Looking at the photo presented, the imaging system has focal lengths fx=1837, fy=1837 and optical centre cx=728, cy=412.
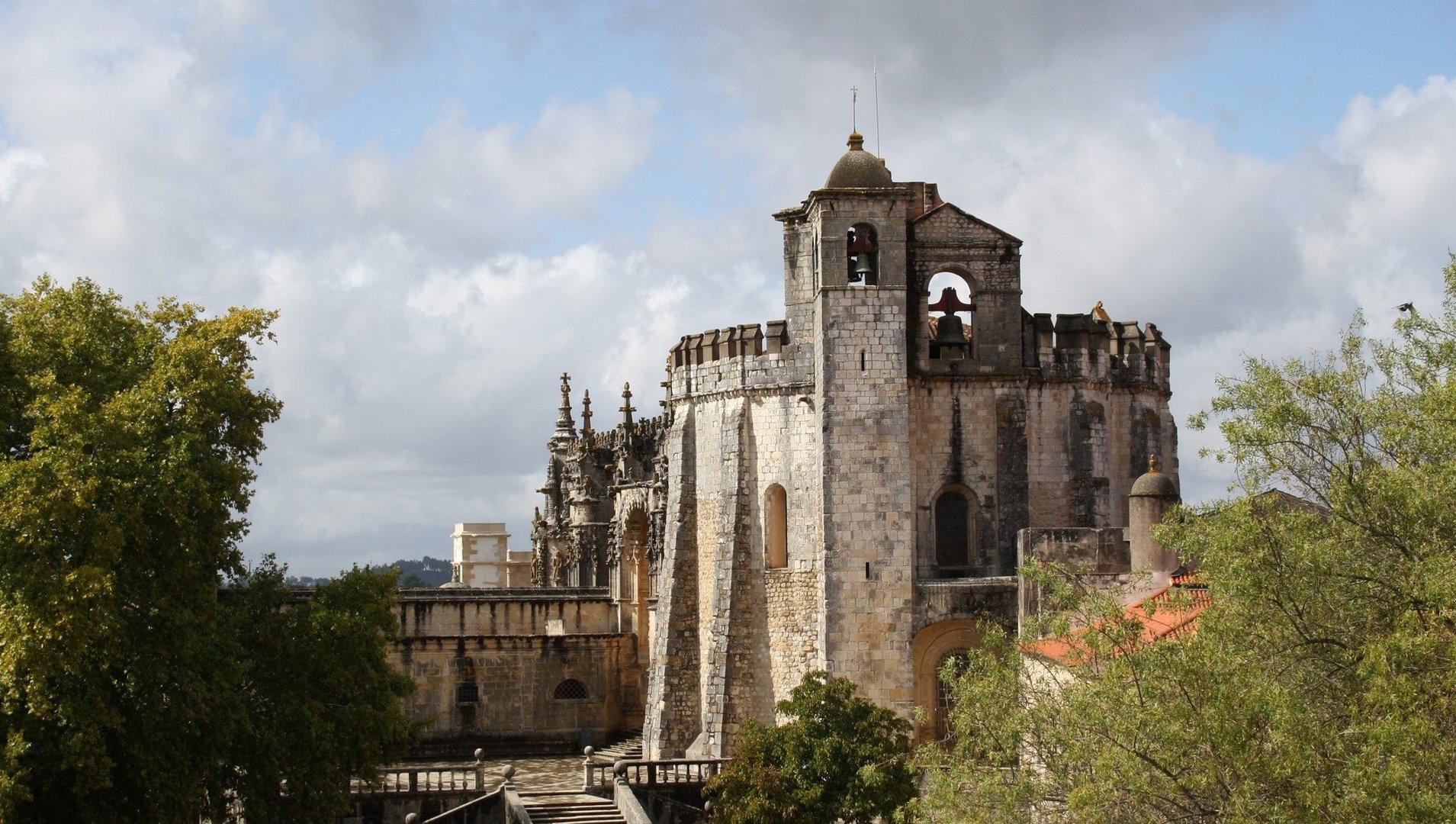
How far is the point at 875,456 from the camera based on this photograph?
116ft

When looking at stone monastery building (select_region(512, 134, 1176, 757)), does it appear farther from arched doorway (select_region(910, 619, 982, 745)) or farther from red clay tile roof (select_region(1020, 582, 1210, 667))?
red clay tile roof (select_region(1020, 582, 1210, 667))

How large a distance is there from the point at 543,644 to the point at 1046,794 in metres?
26.6

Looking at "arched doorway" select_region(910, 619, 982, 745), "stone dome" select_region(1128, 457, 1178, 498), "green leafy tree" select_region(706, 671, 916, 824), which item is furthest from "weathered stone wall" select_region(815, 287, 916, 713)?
"stone dome" select_region(1128, 457, 1178, 498)

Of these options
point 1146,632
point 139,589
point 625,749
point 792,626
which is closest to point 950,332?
point 792,626

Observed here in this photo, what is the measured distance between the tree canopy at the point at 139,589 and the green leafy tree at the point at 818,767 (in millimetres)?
6218

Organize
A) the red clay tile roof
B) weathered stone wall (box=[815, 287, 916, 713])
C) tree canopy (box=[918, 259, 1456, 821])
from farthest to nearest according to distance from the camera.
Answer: weathered stone wall (box=[815, 287, 916, 713])
the red clay tile roof
tree canopy (box=[918, 259, 1456, 821])

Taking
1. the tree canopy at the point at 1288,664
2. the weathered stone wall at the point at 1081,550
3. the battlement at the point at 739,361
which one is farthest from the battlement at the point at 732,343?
the tree canopy at the point at 1288,664

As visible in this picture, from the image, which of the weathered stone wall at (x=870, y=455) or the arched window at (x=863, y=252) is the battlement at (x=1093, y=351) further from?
the arched window at (x=863, y=252)

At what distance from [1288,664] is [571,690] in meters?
28.6

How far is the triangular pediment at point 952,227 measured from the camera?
3731 cm

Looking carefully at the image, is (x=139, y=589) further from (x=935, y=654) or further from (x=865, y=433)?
(x=935, y=654)

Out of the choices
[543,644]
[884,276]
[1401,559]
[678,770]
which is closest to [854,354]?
[884,276]

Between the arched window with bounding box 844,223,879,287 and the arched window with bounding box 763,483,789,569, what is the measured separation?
4.59 metres

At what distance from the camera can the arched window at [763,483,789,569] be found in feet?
121
